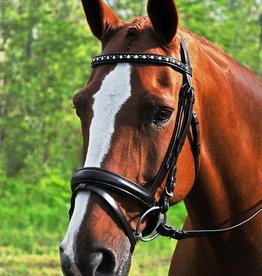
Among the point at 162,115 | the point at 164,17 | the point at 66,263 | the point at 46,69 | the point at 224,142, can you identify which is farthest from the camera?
the point at 46,69

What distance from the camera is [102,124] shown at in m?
2.48

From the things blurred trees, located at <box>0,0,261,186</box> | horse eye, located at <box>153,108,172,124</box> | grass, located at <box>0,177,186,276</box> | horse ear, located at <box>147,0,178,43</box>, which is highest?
horse ear, located at <box>147,0,178,43</box>

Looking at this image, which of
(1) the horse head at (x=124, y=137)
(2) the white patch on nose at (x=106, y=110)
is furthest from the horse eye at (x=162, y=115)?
(2) the white patch on nose at (x=106, y=110)

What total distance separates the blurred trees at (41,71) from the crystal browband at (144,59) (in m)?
12.0

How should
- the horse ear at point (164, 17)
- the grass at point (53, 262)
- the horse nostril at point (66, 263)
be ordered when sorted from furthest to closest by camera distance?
1. the grass at point (53, 262)
2. the horse ear at point (164, 17)
3. the horse nostril at point (66, 263)

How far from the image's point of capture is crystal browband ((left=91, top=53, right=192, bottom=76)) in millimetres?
2633

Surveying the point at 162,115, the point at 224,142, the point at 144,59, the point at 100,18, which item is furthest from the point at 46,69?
the point at 162,115

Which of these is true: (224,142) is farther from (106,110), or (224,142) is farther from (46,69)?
A: (46,69)

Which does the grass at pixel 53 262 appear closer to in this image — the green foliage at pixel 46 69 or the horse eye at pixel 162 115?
the horse eye at pixel 162 115

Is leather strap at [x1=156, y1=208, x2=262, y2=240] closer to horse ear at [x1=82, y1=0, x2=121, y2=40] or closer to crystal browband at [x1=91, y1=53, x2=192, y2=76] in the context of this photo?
crystal browband at [x1=91, y1=53, x2=192, y2=76]

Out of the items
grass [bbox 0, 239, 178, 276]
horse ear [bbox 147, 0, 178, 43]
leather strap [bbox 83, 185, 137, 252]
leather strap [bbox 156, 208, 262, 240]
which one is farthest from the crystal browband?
grass [bbox 0, 239, 178, 276]

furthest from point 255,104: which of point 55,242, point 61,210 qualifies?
point 61,210

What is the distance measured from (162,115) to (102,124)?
27cm

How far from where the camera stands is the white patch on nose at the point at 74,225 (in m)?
2.33
